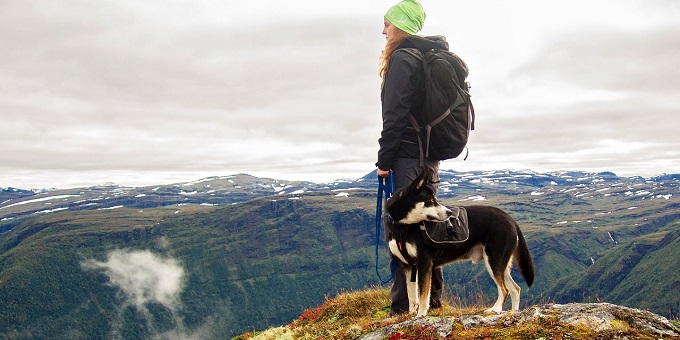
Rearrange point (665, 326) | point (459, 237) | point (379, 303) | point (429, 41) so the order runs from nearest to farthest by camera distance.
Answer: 1. point (665, 326)
2. point (459, 237)
3. point (429, 41)
4. point (379, 303)

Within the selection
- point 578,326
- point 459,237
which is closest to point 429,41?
point 459,237

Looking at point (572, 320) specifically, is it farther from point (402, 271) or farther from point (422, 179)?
point (402, 271)

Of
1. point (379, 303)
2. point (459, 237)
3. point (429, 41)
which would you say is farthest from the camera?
point (379, 303)

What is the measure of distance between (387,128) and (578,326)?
4.69 m

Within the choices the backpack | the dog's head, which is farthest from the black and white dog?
the backpack

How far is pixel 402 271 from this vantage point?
32.2 ft

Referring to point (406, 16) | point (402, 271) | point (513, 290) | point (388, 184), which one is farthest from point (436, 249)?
point (406, 16)

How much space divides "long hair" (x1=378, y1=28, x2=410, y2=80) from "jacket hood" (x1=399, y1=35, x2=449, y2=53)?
0.24m

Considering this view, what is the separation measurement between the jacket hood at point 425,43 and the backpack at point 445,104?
7.4 inches

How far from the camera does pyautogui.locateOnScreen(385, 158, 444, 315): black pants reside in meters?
9.72

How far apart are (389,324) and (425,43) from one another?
218 inches

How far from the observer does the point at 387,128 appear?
9.29 m

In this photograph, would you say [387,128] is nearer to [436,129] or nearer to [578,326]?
[436,129]

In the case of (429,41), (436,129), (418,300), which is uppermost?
(429,41)
